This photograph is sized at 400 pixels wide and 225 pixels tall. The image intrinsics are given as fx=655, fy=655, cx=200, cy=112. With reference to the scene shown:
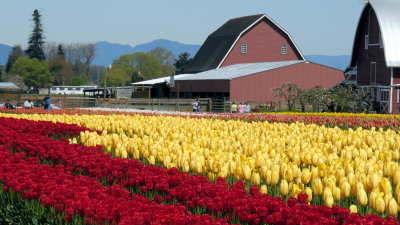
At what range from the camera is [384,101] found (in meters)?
48.5

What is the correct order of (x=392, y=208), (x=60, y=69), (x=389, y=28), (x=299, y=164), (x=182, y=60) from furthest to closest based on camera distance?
(x=60, y=69) < (x=182, y=60) < (x=389, y=28) < (x=299, y=164) < (x=392, y=208)

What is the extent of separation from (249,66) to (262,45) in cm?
815

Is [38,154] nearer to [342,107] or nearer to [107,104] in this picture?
[342,107]

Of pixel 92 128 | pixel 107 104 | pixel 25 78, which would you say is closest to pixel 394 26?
pixel 107 104

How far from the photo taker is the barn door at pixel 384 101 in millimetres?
47500

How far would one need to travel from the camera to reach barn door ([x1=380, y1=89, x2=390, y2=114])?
1870 inches

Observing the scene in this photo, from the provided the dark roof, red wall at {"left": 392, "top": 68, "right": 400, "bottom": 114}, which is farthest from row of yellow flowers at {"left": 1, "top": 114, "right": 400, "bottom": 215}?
the dark roof

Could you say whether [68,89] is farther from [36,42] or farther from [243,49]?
[243,49]

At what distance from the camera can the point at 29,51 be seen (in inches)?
5674

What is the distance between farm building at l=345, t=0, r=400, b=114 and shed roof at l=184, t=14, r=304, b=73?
1967 cm

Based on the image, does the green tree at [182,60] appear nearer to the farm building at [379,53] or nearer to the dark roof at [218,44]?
the dark roof at [218,44]

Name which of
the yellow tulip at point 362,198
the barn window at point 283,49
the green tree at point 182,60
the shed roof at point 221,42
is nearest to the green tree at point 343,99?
the shed roof at point 221,42

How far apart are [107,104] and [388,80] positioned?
72.2ft

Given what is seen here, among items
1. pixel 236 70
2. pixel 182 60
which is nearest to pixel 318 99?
pixel 236 70
